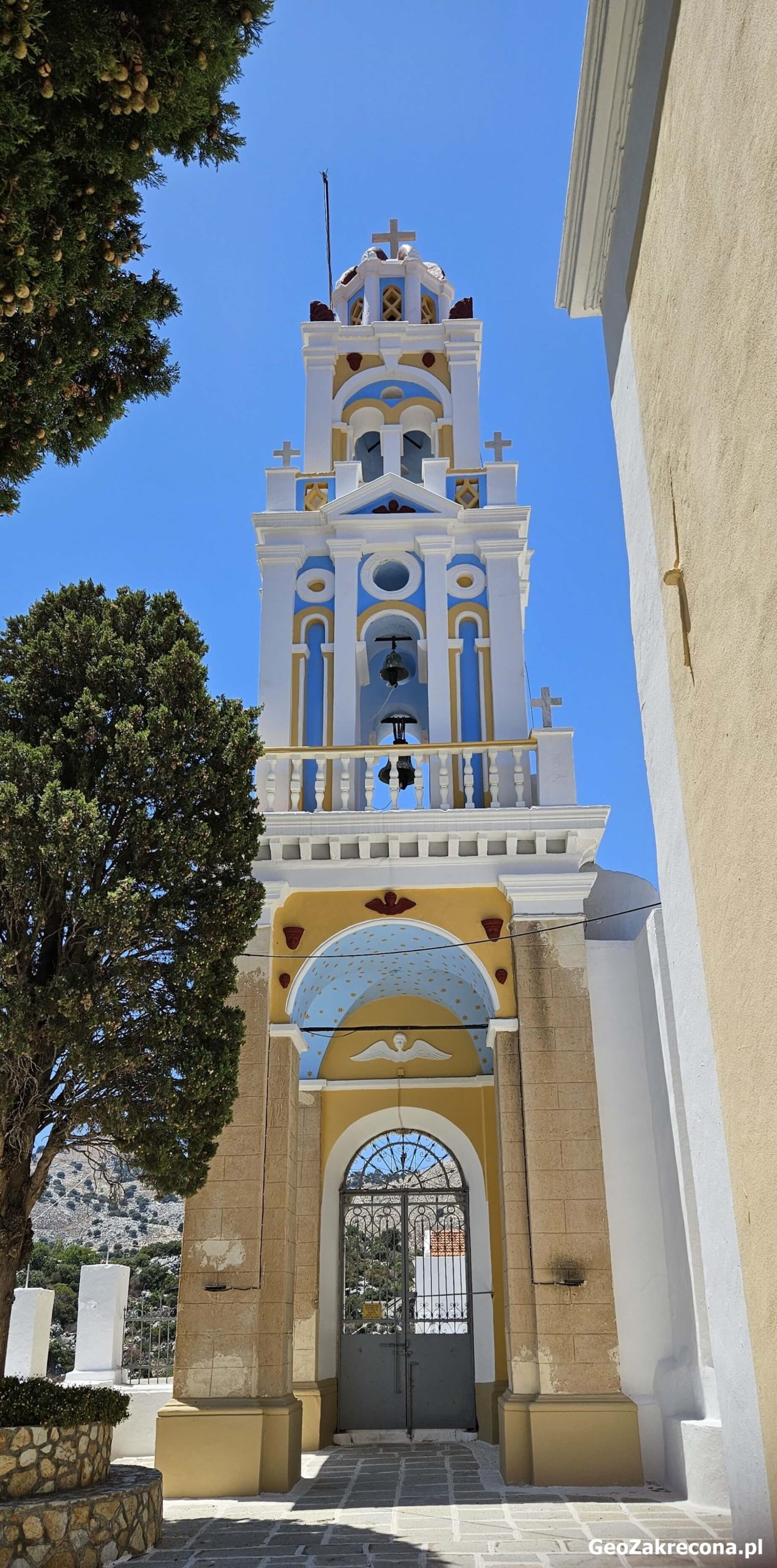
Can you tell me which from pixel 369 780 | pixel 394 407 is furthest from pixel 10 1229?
pixel 394 407

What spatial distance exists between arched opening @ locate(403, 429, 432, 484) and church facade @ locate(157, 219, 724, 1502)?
68 mm

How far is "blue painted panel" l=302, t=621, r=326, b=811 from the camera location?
442 inches

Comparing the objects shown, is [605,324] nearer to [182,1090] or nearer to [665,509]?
[665,509]

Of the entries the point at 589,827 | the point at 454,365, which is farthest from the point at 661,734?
the point at 454,365

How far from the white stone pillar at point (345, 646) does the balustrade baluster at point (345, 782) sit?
0.08 m

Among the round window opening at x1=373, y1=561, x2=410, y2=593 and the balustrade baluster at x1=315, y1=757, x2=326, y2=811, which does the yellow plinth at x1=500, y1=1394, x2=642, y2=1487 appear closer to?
the balustrade baluster at x1=315, y1=757, x2=326, y2=811

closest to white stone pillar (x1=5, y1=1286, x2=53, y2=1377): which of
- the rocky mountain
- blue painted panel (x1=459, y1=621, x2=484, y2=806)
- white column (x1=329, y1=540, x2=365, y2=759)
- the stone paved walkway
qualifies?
the stone paved walkway

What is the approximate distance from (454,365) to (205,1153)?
371 inches

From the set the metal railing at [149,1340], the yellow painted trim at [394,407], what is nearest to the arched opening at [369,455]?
the yellow painted trim at [394,407]

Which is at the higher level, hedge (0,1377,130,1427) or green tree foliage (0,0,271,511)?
green tree foliage (0,0,271,511)

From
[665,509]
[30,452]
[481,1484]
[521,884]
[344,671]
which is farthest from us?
[344,671]

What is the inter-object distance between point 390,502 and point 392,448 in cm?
94

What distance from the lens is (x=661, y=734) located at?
12.5 feet

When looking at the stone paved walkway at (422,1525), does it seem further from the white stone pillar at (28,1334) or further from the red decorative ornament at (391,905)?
the red decorative ornament at (391,905)
